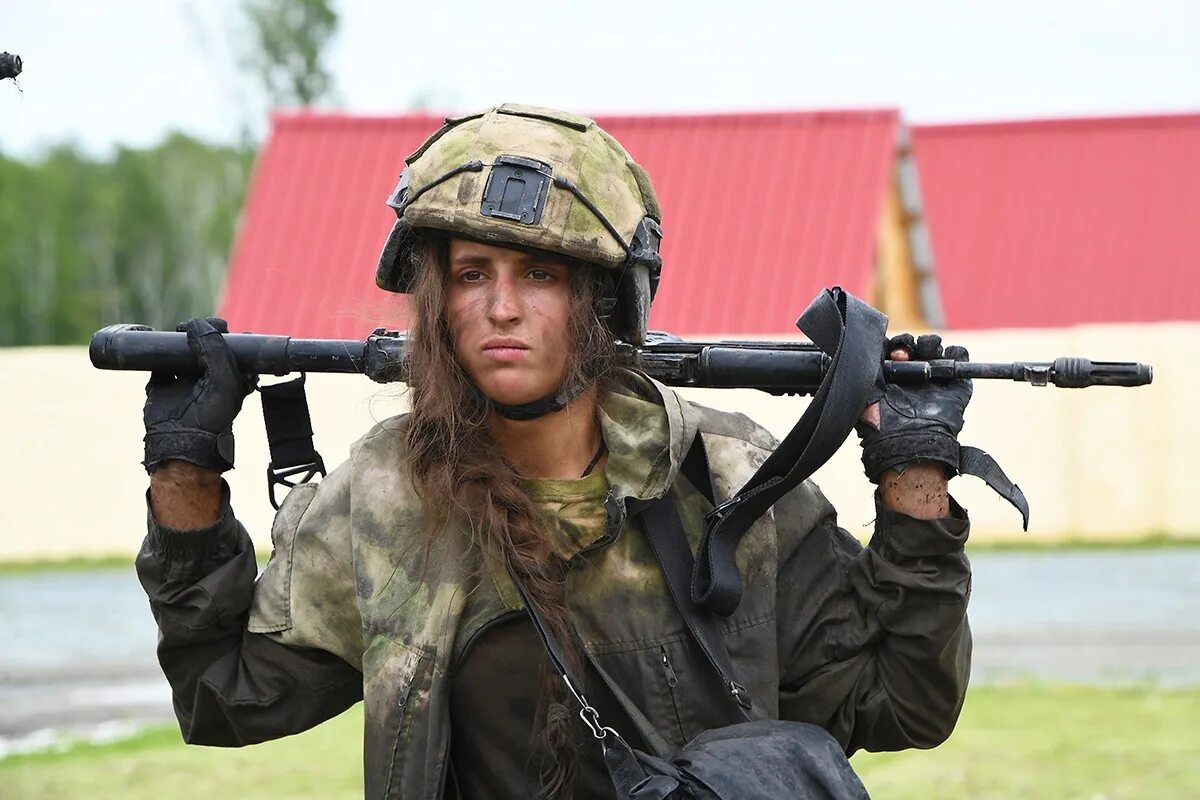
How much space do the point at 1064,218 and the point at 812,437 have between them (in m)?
20.4

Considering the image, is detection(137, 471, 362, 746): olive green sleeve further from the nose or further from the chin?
the nose

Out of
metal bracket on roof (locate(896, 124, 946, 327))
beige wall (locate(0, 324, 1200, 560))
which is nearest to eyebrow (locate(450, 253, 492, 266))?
beige wall (locate(0, 324, 1200, 560))

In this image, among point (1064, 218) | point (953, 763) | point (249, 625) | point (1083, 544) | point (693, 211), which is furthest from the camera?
point (1064, 218)

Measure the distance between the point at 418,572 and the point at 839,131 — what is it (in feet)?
53.8

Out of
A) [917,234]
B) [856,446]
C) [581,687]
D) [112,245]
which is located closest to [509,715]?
[581,687]

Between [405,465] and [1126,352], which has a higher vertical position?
[1126,352]

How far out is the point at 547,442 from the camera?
3199mm

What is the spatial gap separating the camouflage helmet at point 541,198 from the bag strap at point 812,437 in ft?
1.09

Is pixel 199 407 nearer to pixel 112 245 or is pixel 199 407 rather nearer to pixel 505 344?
pixel 505 344

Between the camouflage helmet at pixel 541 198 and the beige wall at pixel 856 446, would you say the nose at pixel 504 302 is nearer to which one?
the camouflage helmet at pixel 541 198

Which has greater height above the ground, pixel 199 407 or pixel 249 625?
pixel 199 407

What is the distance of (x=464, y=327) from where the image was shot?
10.0 ft

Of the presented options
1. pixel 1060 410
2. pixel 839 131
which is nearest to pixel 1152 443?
pixel 1060 410

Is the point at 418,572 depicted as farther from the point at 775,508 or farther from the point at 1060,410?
the point at 1060,410
